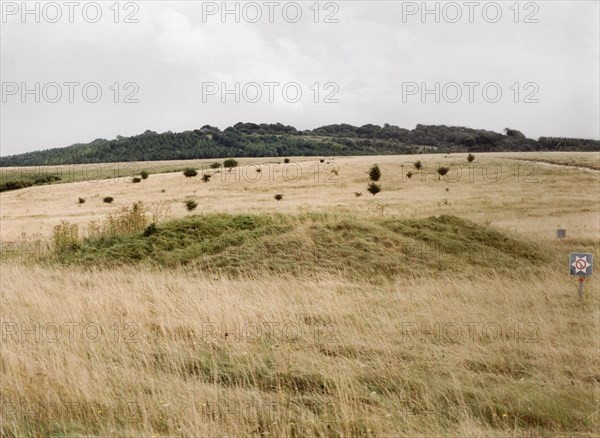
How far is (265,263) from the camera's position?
16172 millimetres

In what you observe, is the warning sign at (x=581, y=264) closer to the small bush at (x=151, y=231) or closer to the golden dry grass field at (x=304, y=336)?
the golden dry grass field at (x=304, y=336)

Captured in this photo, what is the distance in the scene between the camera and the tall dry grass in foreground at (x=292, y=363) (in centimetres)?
529

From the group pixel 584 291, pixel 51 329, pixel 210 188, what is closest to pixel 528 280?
pixel 584 291

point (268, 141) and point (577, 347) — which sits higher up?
point (268, 141)

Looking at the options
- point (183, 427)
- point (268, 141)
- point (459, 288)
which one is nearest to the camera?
point (183, 427)

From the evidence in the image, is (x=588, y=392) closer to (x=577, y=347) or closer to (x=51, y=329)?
(x=577, y=347)

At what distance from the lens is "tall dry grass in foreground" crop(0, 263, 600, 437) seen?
529 cm

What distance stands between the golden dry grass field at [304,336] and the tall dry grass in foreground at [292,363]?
0.03m

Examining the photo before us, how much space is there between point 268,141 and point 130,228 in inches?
6003

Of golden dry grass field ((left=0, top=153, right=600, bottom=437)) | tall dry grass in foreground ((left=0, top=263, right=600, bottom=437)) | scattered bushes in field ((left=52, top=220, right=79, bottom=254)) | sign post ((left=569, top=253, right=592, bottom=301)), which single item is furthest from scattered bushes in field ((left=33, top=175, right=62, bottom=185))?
sign post ((left=569, top=253, right=592, bottom=301))

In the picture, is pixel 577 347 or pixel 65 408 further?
pixel 577 347

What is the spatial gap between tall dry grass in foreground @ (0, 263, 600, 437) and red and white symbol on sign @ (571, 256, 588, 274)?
2.34 feet

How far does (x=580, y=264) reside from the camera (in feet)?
39.5

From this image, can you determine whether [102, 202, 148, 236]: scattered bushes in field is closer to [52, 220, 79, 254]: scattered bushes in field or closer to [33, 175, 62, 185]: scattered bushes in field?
[52, 220, 79, 254]: scattered bushes in field
